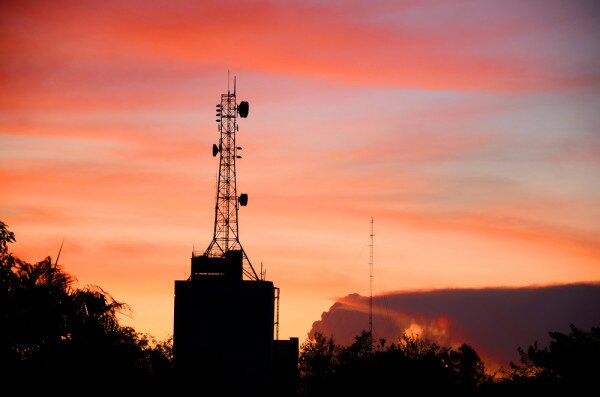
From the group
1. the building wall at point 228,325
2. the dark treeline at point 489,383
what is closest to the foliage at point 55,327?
the dark treeline at point 489,383

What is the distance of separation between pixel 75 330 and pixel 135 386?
399 centimetres

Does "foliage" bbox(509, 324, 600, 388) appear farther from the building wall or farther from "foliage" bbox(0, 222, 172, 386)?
"foliage" bbox(0, 222, 172, 386)

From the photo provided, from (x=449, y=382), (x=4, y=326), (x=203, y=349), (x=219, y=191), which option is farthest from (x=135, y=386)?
(x=203, y=349)

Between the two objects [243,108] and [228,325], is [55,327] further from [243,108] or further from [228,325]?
[228,325]

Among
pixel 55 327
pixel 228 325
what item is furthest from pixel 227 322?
pixel 55 327

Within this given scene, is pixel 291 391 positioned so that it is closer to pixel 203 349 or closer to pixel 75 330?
pixel 203 349

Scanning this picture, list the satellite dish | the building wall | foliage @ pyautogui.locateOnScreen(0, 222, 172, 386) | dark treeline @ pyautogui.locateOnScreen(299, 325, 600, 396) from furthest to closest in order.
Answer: the building wall, the satellite dish, dark treeline @ pyautogui.locateOnScreen(299, 325, 600, 396), foliage @ pyautogui.locateOnScreen(0, 222, 172, 386)

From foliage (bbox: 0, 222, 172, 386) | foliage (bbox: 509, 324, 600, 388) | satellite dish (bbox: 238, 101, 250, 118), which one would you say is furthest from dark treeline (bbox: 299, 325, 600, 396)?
foliage (bbox: 0, 222, 172, 386)

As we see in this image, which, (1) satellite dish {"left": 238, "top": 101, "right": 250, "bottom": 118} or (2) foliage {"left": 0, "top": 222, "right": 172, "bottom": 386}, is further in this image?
(1) satellite dish {"left": 238, "top": 101, "right": 250, "bottom": 118}

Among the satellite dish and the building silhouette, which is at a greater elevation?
the satellite dish

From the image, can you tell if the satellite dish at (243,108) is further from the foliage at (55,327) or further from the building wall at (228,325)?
the foliage at (55,327)

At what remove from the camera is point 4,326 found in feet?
126

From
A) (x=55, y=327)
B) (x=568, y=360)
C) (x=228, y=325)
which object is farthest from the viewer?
(x=228, y=325)

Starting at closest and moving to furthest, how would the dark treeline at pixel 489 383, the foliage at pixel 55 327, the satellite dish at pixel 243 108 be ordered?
the foliage at pixel 55 327 → the dark treeline at pixel 489 383 → the satellite dish at pixel 243 108
